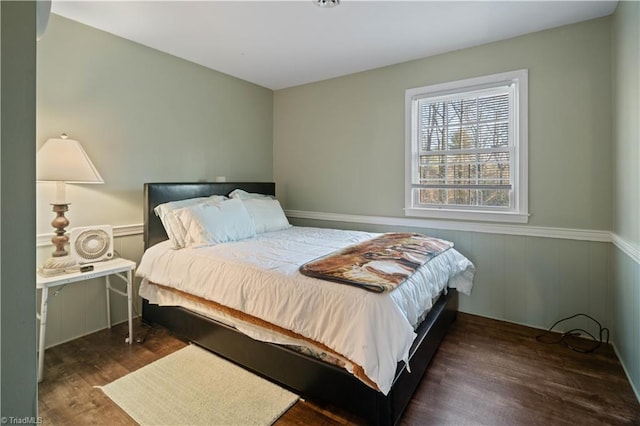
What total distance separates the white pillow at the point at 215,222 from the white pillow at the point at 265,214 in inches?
7.3

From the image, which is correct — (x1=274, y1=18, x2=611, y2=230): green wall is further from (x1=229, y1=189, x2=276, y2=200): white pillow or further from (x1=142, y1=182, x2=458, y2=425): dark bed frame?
(x1=142, y1=182, x2=458, y2=425): dark bed frame

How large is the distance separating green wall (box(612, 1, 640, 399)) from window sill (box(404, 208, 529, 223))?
0.64 meters

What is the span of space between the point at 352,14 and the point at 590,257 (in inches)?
107

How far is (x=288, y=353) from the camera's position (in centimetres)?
187

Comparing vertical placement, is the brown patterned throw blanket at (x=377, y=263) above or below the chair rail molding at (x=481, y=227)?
below

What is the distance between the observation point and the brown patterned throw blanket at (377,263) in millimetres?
1724

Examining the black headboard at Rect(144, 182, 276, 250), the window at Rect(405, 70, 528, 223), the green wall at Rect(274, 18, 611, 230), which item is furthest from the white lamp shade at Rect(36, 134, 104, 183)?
the window at Rect(405, 70, 528, 223)

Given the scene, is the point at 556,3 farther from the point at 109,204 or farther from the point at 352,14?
the point at 109,204

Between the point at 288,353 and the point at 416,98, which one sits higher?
the point at 416,98

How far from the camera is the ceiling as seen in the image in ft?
7.72

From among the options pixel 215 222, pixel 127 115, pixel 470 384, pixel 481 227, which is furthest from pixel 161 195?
pixel 481 227

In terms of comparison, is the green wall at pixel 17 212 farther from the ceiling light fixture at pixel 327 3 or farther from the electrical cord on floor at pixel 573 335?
the electrical cord on floor at pixel 573 335

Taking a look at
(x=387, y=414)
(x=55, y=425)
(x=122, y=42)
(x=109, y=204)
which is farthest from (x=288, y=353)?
(x=122, y=42)
